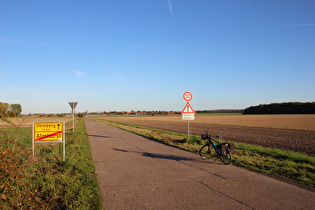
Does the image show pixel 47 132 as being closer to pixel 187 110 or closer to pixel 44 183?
pixel 44 183

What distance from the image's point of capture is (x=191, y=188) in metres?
5.11

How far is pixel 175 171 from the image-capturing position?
6.72m

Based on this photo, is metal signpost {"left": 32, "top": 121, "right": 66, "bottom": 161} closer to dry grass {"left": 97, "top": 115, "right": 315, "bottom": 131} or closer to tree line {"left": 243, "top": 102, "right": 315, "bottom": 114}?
dry grass {"left": 97, "top": 115, "right": 315, "bottom": 131}

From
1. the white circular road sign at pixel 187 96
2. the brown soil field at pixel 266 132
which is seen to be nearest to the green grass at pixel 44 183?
the white circular road sign at pixel 187 96

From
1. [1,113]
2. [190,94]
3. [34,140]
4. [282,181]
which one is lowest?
[282,181]

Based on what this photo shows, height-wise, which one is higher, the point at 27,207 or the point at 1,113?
the point at 1,113

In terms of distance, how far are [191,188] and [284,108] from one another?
140m

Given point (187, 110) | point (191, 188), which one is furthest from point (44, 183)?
point (187, 110)

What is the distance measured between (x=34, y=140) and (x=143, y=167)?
3801 mm

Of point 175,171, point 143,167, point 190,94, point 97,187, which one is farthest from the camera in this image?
point 190,94

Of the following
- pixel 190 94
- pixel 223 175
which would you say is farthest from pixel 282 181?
pixel 190 94

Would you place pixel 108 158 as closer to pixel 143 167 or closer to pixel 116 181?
pixel 143 167

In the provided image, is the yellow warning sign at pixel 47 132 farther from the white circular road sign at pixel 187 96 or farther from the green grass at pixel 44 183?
the white circular road sign at pixel 187 96

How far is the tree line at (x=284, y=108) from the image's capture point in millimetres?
112562
